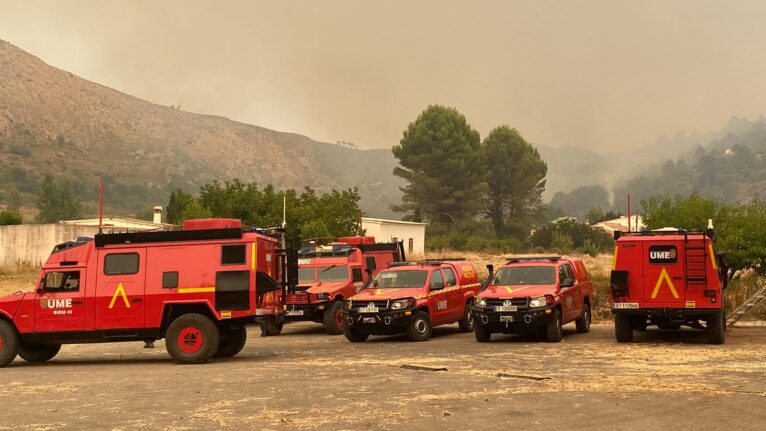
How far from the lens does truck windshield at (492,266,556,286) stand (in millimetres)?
20031

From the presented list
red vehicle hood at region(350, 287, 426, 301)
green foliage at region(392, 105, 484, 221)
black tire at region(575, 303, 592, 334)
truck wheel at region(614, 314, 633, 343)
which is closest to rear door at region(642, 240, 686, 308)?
truck wheel at region(614, 314, 633, 343)

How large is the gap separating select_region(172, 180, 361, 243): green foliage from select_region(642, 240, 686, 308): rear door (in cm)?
3220

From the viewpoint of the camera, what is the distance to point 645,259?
18797 millimetres

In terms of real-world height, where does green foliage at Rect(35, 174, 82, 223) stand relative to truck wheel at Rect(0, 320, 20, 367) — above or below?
above

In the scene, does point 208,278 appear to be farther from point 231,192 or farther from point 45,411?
point 231,192

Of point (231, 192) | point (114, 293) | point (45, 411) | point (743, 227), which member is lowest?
point (45, 411)

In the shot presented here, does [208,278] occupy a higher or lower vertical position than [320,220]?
lower

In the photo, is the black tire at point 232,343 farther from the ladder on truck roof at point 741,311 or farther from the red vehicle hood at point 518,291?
the ladder on truck roof at point 741,311

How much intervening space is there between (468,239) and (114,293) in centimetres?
6869

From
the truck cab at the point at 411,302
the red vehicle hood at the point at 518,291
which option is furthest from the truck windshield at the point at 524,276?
the truck cab at the point at 411,302

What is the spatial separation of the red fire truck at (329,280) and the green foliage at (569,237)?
63.9 metres

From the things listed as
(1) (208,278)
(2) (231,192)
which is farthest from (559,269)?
(2) (231,192)

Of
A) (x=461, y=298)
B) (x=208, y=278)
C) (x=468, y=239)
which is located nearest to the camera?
(x=208, y=278)

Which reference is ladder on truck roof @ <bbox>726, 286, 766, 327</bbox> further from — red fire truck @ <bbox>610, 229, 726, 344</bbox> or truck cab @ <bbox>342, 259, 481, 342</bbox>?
truck cab @ <bbox>342, 259, 481, 342</bbox>
